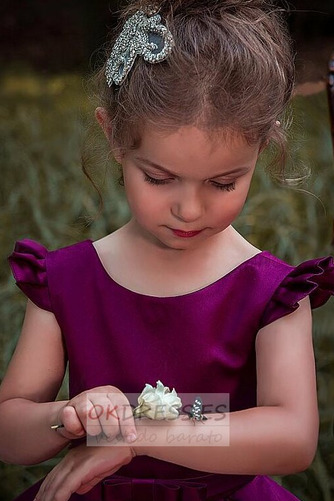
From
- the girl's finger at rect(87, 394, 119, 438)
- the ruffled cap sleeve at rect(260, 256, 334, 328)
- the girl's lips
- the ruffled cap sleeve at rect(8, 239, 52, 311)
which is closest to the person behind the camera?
the girl's finger at rect(87, 394, 119, 438)

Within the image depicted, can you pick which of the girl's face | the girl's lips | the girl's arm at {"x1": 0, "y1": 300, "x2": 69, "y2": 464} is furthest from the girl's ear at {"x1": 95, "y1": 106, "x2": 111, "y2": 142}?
the girl's arm at {"x1": 0, "y1": 300, "x2": 69, "y2": 464}

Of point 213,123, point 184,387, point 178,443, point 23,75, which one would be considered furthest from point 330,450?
point 23,75

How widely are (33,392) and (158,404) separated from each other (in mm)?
372

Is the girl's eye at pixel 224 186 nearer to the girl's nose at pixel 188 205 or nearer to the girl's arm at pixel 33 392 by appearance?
the girl's nose at pixel 188 205

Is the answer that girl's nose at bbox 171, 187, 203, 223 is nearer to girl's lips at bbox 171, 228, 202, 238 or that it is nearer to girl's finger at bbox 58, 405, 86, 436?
girl's lips at bbox 171, 228, 202, 238

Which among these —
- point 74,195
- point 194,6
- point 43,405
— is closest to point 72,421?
point 43,405

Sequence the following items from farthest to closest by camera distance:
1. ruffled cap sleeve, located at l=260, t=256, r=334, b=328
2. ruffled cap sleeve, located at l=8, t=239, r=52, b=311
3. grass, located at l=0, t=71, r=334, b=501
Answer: grass, located at l=0, t=71, r=334, b=501 → ruffled cap sleeve, located at l=8, t=239, r=52, b=311 → ruffled cap sleeve, located at l=260, t=256, r=334, b=328

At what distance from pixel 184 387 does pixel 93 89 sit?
631 mm

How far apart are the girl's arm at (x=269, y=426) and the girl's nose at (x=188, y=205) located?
305 mm

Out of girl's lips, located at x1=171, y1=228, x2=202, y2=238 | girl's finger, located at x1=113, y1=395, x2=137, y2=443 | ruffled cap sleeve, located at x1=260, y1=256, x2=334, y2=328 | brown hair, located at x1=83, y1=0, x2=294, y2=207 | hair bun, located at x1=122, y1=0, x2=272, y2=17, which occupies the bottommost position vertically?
girl's finger, located at x1=113, y1=395, x2=137, y2=443

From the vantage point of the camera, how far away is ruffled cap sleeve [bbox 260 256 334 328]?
6.25 feet

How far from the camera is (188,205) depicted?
67.6 inches

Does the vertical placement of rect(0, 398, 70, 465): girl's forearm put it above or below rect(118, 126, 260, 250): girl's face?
below

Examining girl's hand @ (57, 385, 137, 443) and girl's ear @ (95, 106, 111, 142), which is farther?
girl's ear @ (95, 106, 111, 142)
